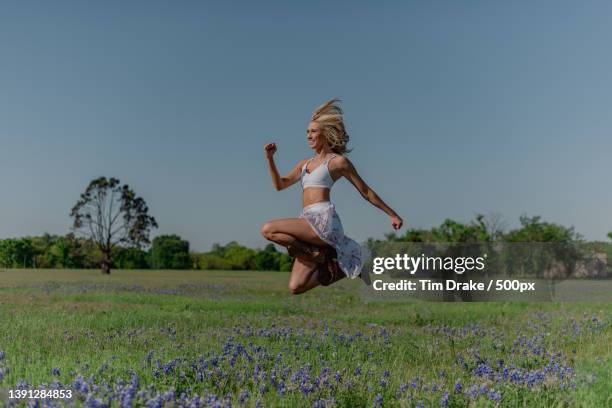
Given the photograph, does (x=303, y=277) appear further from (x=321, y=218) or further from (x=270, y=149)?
(x=270, y=149)

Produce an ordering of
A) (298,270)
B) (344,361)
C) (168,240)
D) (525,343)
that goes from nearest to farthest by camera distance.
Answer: (298,270) < (344,361) < (525,343) < (168,240)

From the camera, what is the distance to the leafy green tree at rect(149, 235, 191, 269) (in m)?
48.3

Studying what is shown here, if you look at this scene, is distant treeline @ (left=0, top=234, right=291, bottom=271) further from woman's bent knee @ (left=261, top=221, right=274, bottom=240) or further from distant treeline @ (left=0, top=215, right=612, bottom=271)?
woman's bent knee @ (left=261, top=221, right=274, bottom=240)

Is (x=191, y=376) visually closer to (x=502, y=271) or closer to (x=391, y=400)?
(x=391, y=400)

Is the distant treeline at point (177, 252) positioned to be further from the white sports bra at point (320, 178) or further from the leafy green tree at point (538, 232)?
the white sports bra at point (320, 178)

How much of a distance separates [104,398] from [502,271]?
2218 cm

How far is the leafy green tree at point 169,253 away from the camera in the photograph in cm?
4828

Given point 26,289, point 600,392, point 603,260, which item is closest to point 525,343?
point 600,392

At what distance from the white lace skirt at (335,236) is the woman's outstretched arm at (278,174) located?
46 cm

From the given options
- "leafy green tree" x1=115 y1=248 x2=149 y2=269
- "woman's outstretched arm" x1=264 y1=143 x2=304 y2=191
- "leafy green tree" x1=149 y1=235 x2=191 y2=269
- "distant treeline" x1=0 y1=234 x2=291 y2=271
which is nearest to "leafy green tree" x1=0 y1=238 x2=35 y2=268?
"distant treeline" x1=0 y1=234 x2=291 y2=271

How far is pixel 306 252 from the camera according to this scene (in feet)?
16.8

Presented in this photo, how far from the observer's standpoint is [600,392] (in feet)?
23.9

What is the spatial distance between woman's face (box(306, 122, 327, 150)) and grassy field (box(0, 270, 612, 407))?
2.29 meters

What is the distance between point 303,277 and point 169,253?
44.9m
